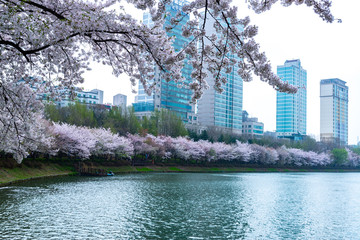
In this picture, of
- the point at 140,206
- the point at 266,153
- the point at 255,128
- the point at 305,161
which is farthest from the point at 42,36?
the point at 255,128

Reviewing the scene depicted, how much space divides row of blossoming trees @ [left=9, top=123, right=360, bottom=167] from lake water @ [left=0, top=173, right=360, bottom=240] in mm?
12011

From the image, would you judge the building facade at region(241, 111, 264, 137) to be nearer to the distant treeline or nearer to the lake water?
the distant treeline

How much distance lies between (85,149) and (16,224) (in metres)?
33.4

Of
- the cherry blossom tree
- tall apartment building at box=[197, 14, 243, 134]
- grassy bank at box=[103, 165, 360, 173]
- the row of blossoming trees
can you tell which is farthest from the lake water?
tall apartment building at box=[197, 14, 243, 134]

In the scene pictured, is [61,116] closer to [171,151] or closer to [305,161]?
[171,151]

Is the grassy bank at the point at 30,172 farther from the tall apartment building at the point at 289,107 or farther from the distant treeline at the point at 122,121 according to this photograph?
the tall apartment building at the point at 289,107

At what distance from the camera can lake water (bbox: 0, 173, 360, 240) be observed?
15.9 meters

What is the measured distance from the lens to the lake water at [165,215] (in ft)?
52.3

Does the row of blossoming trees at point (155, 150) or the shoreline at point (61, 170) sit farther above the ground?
the row of blossoming trees at point (155, 150)

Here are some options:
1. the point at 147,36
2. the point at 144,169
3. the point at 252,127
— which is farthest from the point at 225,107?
the point at 147,36

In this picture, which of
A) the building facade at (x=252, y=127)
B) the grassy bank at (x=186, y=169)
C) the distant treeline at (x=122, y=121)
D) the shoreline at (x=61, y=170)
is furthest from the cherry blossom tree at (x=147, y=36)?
the building facade at (x=252, y=127)

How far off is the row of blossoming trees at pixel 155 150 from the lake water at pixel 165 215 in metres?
12.0

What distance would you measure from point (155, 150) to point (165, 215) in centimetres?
4239

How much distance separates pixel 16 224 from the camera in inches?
640
